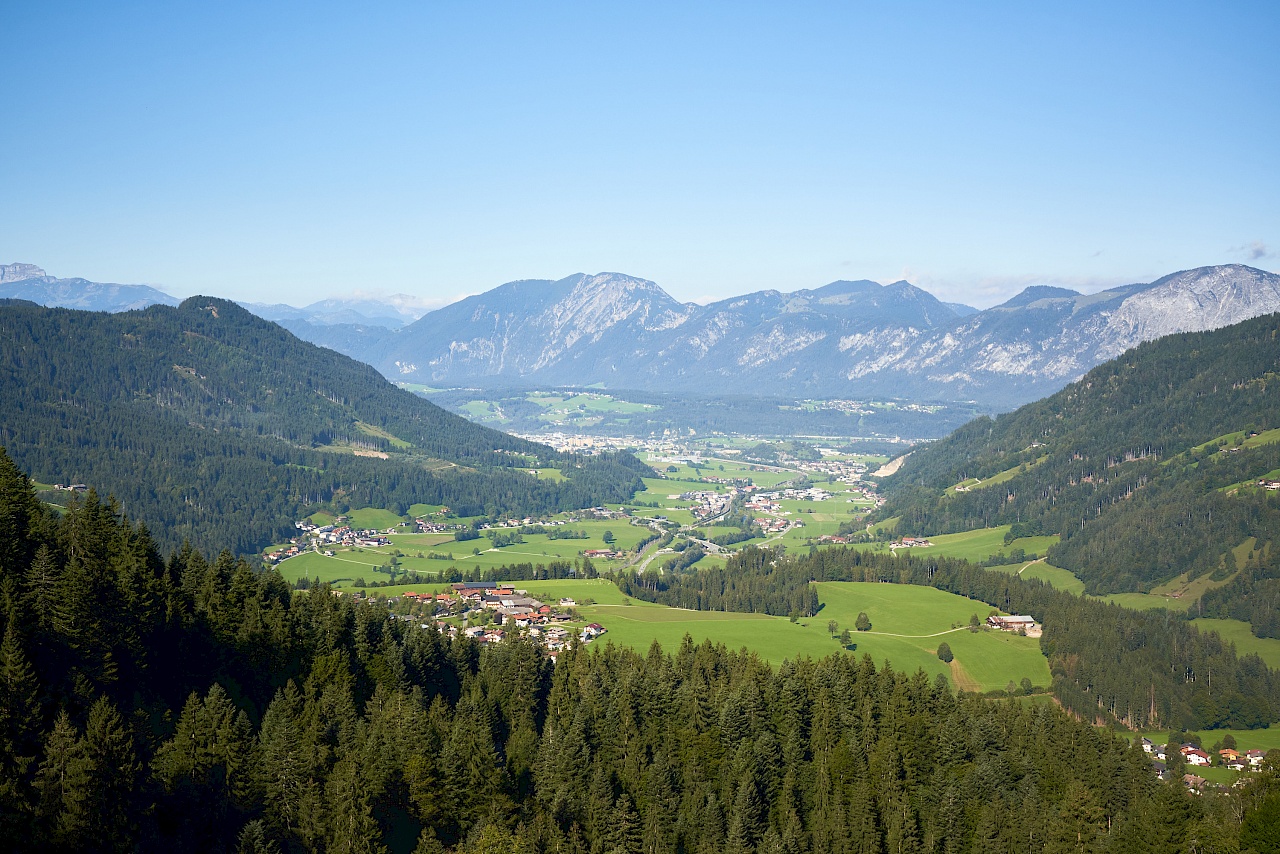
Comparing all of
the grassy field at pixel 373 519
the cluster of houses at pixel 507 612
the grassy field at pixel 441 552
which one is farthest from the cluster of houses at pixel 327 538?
the cluster of houses at pixel 507 612

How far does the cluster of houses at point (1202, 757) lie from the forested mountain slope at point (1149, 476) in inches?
2083

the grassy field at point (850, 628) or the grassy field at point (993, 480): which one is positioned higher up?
the grassy field at point (993, 480)

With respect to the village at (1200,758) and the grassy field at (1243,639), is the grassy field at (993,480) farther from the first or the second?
the village at (1200,758)

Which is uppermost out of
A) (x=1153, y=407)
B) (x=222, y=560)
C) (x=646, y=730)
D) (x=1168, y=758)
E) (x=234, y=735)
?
(x=1153, y=407)

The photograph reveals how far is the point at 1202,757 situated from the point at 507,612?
56990mm

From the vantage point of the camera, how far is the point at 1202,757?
74.3 metres

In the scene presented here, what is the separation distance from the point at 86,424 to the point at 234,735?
15881 centimetres

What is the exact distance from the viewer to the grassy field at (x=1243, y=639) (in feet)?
331

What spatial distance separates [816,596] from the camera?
379ft

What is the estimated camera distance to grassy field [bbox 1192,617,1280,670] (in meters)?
101

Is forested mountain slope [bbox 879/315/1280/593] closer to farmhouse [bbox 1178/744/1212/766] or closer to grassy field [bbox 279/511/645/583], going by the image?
farmhouse [bbox 1178/744/1212/766]

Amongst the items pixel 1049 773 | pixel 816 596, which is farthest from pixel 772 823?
pixel 816 596

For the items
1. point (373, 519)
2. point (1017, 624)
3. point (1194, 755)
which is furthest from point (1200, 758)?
point (373, 519)

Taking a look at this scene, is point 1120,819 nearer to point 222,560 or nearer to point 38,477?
point 222,560
